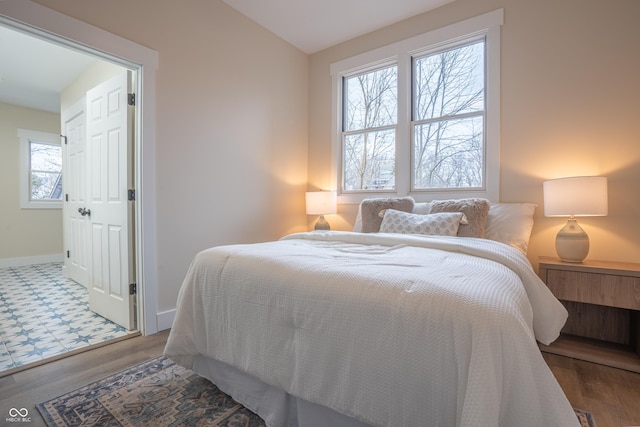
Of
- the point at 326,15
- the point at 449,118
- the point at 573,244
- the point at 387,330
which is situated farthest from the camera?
the point at 326,15

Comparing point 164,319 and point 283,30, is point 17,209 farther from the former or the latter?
point 283,30

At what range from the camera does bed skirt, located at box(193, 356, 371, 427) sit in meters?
1.12

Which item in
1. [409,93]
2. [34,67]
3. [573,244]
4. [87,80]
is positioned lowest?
[573,244]

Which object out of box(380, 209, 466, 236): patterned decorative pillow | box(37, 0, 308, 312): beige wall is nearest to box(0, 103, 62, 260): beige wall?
box(37, 0, 308, 312): beige wall

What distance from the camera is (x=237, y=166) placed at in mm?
2982

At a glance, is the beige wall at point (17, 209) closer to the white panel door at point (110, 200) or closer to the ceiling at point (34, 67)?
the ceiling at point (34, 67)

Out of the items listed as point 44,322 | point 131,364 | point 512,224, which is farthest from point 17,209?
point 512,224

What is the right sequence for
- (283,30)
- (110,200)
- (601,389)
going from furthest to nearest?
(283,30)
(110,200)
(601,389)

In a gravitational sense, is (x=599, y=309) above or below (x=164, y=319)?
above

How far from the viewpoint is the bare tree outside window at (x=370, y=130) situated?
3.30 m

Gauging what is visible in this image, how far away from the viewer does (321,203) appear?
3.38 meters

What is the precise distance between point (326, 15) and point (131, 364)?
3317 mm

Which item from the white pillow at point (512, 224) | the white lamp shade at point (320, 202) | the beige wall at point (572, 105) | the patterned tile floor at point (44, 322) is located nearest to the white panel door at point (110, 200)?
the patterned tile floor at point (44, 322)

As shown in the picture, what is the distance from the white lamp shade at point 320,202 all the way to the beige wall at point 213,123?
0.34 metres
